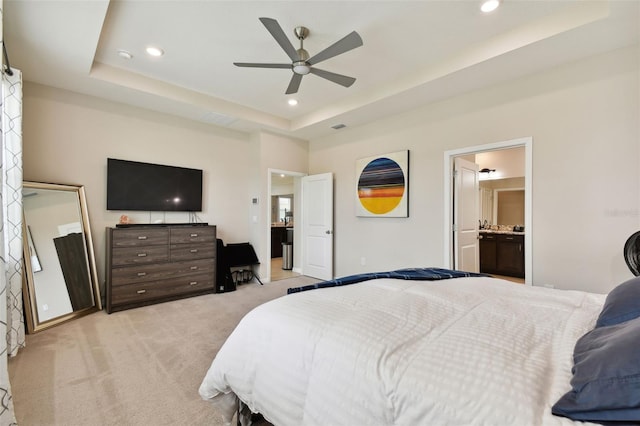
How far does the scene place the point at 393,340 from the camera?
3.47 ft

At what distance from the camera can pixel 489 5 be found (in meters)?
2.36

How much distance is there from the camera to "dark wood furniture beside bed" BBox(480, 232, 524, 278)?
508 centimetres

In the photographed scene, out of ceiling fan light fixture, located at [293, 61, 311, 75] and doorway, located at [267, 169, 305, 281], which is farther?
doorway, located at [267, 169, 305, 281]

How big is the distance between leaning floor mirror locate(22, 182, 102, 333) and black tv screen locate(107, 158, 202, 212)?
1.28ft

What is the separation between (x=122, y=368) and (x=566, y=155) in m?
4.52

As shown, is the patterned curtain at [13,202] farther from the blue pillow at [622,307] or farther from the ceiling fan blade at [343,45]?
the blue pillow at [622,307]

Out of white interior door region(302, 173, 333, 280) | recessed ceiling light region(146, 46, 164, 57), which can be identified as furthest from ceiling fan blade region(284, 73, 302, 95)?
white interior door region(302, 173, 333, 280)

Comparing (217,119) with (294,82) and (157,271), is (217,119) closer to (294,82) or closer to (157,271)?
(294,82)

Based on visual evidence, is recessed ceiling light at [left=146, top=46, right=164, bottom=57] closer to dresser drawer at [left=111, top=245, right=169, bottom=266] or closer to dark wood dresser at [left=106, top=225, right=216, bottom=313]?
dark wood dresser at [left=106, top=225, right=216, bottom=313]

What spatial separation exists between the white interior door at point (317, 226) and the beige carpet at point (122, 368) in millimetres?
2015

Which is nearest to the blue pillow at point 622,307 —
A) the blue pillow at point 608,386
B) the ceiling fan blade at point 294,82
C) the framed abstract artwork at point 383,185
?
the blue pillow at point 608,386

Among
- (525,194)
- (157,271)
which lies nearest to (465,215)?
(525,194)

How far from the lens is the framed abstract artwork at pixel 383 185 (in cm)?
426

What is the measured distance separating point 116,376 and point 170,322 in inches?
41.5
